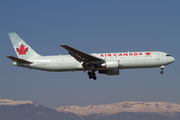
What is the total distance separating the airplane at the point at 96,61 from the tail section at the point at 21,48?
160 centimetres

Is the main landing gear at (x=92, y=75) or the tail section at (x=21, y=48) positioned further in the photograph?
the tail section at (x=21, y=48)

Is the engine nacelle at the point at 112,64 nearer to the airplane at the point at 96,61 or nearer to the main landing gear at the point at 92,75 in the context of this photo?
the airplane at the point at 96,61

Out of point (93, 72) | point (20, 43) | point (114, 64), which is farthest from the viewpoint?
→ point (20, 43)

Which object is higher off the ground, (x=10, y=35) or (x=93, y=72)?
(x=10, y=35)

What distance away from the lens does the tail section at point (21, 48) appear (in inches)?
1794

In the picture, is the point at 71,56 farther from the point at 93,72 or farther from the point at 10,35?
the point at 10,35

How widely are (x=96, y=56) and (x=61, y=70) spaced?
6220 millimetres

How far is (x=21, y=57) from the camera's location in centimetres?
4559

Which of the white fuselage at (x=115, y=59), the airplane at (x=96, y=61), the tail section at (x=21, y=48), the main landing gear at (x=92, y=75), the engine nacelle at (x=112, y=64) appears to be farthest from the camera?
the tail section at (x=21, y=48)

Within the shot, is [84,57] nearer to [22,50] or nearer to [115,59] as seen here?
[115,59]

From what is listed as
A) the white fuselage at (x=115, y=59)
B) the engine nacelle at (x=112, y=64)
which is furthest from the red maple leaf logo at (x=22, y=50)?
the engine nacelle at (x=112, y=64)

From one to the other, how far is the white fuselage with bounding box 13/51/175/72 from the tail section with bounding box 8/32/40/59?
2666mm

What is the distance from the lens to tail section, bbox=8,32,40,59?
A: 45562 mm

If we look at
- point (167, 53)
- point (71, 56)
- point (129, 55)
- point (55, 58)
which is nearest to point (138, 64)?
point (129, 55)
